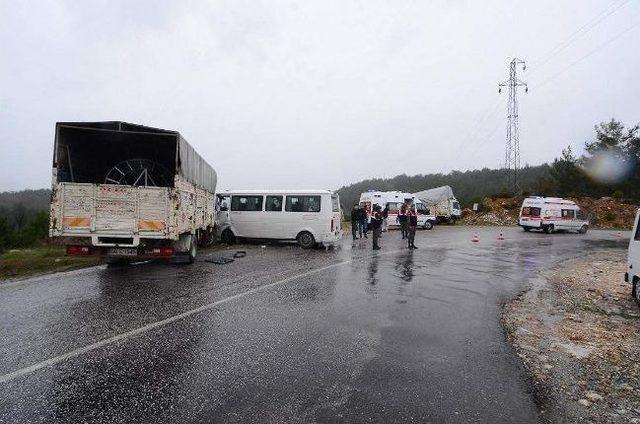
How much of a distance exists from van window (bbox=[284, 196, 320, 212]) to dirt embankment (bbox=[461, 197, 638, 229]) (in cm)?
3007

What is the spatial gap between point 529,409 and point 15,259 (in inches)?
615

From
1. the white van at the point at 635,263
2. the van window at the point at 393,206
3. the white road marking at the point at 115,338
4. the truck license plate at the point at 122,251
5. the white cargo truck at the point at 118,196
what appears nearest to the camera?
the white road marking at the point at 115,338

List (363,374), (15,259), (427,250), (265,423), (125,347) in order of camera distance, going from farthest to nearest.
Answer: (427,250), (15,259), (125,347), (363,374), (265,423)

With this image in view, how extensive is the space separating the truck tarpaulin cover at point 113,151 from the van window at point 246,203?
3.70 meters

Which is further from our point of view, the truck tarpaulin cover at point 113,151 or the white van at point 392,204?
the white van at point 392,204

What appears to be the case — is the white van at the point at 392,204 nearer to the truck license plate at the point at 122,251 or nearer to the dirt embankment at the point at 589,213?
the dirt embankment at the point at 589,213

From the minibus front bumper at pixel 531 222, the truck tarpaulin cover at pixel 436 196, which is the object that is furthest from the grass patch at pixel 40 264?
the truck tarpaulin cover at pixel 436 196

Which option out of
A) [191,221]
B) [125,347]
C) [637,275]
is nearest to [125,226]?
[191,221]

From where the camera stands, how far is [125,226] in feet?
31.5

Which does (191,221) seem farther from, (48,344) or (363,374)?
(363,374)

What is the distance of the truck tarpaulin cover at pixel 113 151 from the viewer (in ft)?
33.0

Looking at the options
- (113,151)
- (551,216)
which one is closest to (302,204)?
(113,151)

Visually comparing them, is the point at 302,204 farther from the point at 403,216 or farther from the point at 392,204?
the point at 392,204

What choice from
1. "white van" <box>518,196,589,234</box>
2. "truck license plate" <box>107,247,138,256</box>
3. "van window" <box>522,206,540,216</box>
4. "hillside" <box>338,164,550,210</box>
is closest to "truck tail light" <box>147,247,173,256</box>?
"truck license plate" <box>107,247,138,256</box>
